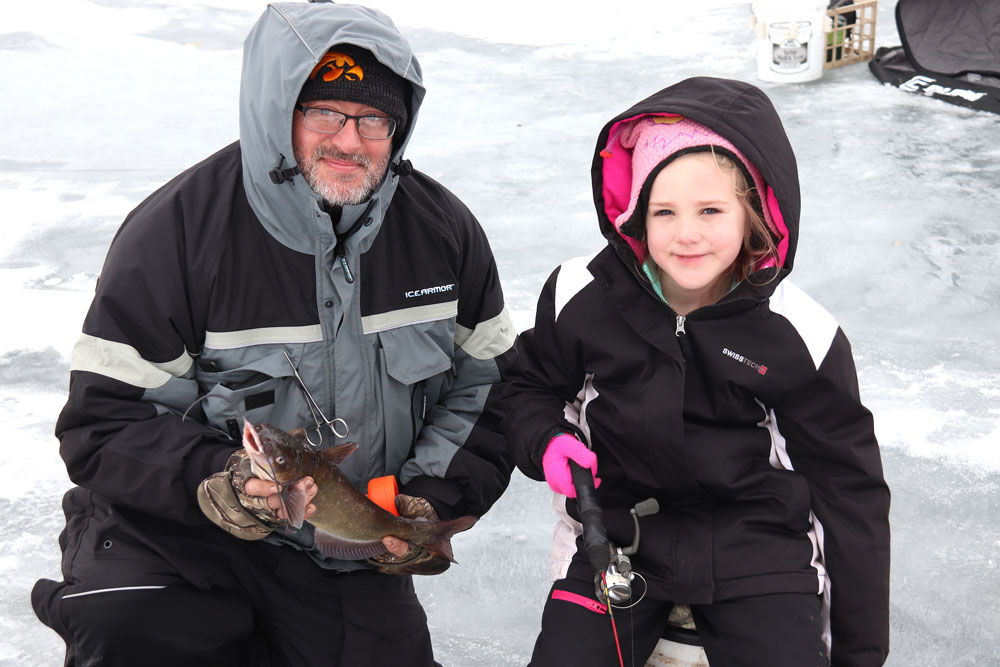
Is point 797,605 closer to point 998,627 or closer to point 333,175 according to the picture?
point 998,627

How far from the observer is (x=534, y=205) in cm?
595

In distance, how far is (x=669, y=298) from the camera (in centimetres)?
252

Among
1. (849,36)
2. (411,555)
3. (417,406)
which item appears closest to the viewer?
(411,555)

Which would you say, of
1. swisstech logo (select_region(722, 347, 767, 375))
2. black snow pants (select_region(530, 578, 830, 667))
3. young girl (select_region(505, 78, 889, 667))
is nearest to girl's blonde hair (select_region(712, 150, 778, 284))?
young girl (select_region(505, 78, 889, 667))

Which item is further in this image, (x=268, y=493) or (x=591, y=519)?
(x=268, y=493)

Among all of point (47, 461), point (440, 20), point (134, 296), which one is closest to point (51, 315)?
point (47, 461)

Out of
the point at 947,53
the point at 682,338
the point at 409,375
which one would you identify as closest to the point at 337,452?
the point at 409,375

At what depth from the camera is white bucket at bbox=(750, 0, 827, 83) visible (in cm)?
750

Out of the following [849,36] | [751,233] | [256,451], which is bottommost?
[849,36]

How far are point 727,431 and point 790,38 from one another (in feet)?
19.0

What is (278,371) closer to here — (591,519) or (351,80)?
(351,80)

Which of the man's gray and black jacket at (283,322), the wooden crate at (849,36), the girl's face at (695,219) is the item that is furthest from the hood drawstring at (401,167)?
the wooden crate at (849,36)

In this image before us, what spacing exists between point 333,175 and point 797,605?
1.43 meters

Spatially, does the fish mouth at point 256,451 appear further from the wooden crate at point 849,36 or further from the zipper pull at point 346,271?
the wooden crate at point 849,36
